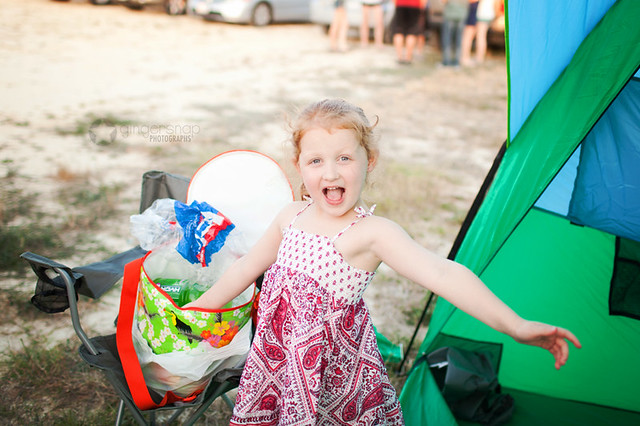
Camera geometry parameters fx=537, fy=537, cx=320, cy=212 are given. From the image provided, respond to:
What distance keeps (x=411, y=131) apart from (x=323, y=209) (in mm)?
4540

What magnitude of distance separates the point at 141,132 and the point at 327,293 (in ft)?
13.1

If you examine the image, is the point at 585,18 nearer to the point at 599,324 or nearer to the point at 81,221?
the point at 599,324

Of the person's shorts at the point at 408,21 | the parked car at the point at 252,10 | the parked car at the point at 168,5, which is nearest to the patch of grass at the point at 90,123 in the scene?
the person's shorts at the point at 408,21

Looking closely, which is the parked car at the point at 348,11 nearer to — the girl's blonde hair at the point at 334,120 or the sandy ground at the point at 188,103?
the sandy ground at the point at 188,103

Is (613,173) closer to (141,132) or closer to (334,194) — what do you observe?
(334,194)

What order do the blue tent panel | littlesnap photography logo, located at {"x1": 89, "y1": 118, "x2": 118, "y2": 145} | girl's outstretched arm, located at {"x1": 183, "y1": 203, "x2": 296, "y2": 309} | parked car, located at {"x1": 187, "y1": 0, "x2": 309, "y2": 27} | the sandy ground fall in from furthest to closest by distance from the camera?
parked car, located at {"x1": 187, "y1": 0, "x2": 309, "y2": 27}
littlesnap photography logo, located at {"x1": 89, "y1": 118, "x2": 118, "y2": 145}
the sandy ground
the blue tent panel
girl's outstretched arm, located at {"x1": 183, "y1": 203, "x2": 296, "y2": 309}

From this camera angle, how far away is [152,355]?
153 cm

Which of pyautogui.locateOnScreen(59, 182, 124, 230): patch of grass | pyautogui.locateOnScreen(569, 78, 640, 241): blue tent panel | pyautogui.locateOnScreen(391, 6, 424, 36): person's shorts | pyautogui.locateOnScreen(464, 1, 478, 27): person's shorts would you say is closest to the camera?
pyautogui.locateOnScreen(569, 78, 640, 241): blue tent panel

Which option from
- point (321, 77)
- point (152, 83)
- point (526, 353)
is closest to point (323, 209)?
point (526, 353)

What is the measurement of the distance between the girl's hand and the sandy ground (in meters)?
1.55

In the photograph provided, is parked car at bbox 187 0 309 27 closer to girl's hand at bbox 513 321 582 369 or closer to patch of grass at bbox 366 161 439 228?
patch of grass at bbox 366 161 439 228

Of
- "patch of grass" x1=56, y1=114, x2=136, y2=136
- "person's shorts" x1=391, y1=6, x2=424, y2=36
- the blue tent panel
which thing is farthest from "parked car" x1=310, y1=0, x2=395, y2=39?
the blue tent panel

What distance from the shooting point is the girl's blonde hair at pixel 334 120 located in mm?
1366

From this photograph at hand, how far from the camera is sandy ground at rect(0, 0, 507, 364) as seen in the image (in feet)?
11.8
